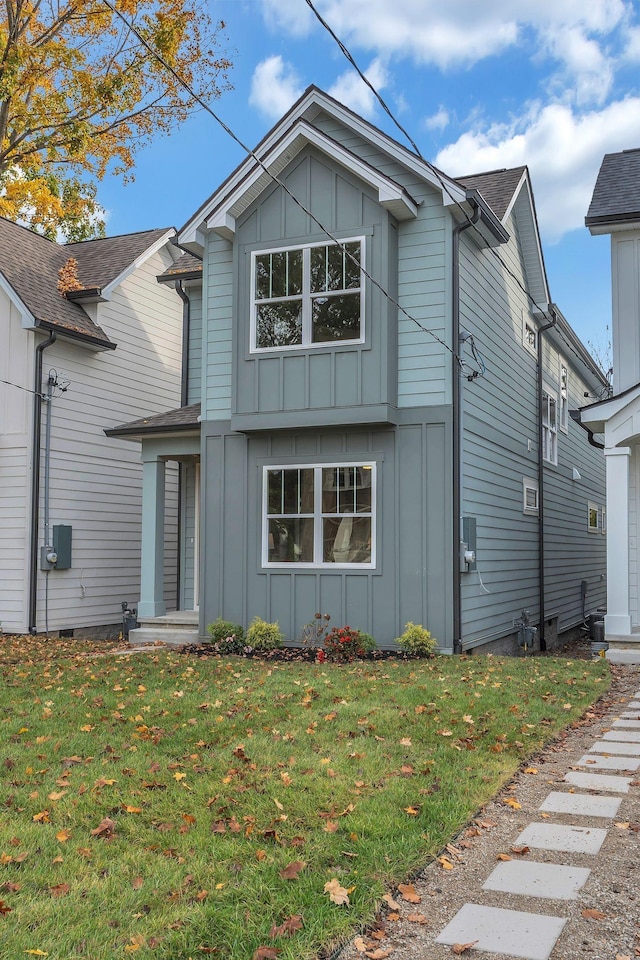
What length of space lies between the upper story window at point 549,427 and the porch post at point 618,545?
551 cm

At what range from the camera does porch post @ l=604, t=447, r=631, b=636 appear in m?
10.5

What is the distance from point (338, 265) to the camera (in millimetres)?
11125

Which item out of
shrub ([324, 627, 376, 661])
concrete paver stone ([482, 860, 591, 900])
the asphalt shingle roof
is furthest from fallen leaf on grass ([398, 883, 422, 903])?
the asphalt shingle roof

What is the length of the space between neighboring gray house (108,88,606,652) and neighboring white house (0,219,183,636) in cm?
177

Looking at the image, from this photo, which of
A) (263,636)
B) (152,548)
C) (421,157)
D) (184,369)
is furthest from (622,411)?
(184,369)

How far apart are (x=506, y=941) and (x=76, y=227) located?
75.7ft

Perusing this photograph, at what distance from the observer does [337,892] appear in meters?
3.31

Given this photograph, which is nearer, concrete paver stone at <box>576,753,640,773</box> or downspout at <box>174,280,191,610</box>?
concrete paver stone at <box>576,753,640,773</box>

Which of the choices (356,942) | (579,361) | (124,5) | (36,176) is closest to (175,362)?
(36,176)

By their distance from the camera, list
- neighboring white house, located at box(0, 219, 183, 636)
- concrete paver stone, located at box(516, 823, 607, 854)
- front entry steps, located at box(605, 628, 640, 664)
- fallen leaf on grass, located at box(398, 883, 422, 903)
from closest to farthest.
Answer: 1. fallen leaf on grass, located at box(398, 883, 422, 903)
2. concrete paver stone, located at box(516, 823, 607, 854)
3. front entry steps, located at box(605, 628, 640, 664)
4. neighboring white house, located at box(0, 219, 183, 636)

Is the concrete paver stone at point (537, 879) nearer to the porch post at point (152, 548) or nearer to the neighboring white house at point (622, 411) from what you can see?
the neighboring white house at point (622, 411)

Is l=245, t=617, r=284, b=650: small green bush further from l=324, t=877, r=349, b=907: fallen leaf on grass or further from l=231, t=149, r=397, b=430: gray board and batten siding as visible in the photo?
l=324, t=877, r=349, b=907: fallen leaf on grass

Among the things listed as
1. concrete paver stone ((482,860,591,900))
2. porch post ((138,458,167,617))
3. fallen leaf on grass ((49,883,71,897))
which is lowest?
concrete paver stone ((482,860,591,900))

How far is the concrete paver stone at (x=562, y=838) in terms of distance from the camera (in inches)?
156
